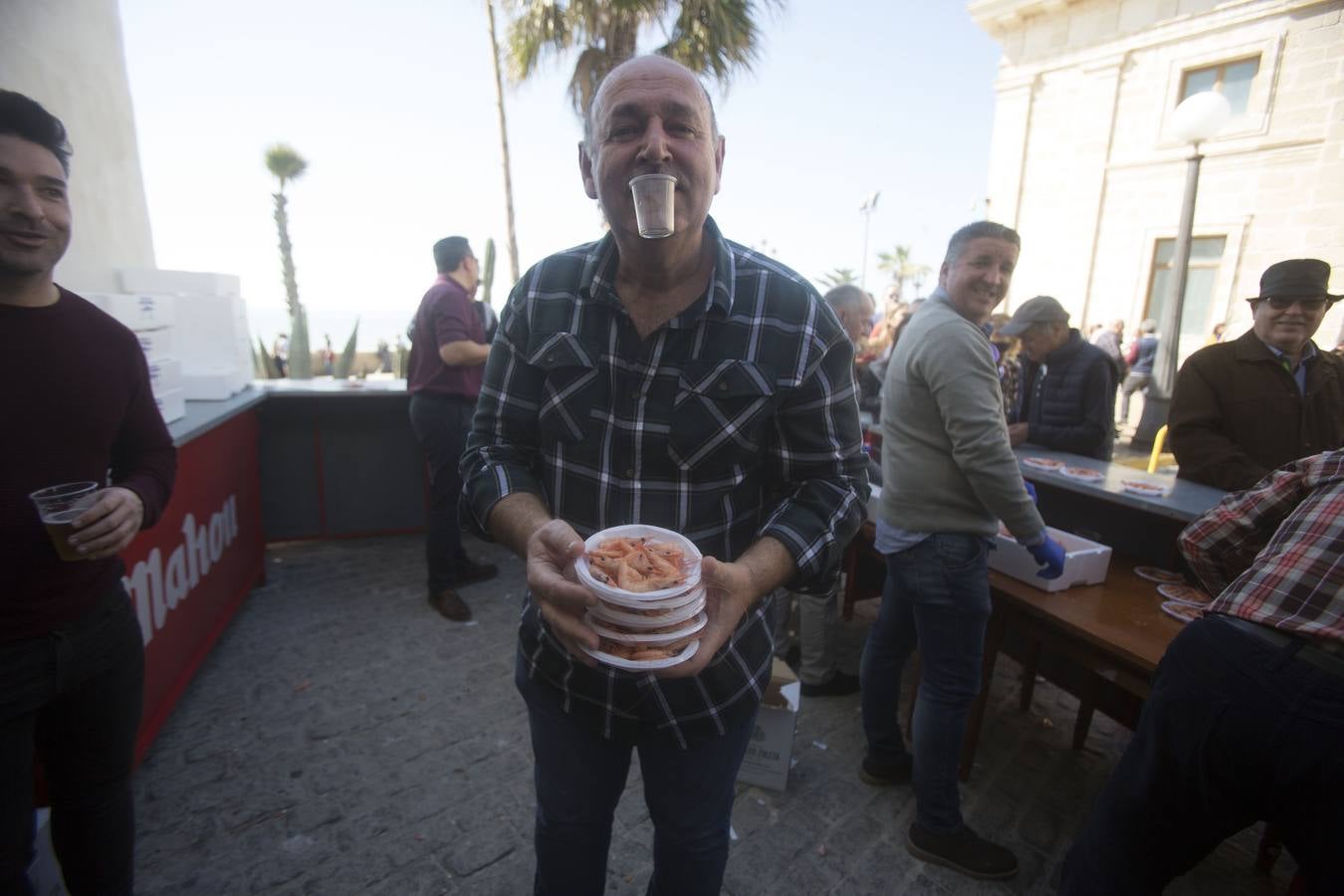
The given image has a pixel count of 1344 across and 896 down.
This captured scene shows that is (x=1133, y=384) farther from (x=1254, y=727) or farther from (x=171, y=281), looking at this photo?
(x=171, y=281)

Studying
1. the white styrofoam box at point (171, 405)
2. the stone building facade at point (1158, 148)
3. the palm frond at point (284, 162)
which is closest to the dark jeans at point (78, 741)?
the white styrofoam box at point (171, 405)

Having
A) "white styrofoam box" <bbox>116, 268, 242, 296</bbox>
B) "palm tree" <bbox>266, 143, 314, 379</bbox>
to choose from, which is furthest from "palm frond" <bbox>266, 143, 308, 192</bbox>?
"white styrofoam box" <bbox>116, 268, 242, 296</bbox>

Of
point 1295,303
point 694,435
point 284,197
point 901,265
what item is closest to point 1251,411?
point 1295,303

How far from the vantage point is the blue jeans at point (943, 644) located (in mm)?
2324

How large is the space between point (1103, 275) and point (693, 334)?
17.3 meters

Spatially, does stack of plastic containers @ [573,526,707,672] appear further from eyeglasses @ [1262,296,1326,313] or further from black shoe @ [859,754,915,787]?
eyeglasses @ [1262,296,1326,313]

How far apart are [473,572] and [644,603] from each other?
14.3 feet

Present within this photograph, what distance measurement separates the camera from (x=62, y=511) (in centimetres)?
151

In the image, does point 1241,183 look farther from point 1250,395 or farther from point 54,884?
point 54,884

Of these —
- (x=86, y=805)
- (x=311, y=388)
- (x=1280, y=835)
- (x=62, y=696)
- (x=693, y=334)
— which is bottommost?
(x=86, y=805)

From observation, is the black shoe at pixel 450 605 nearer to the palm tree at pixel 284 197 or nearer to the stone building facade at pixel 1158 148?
the stone building facade at pixel 1158 148

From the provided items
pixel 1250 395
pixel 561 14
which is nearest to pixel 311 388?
pixel 1250 395

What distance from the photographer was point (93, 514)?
59.5 inches

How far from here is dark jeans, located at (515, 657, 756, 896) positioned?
141 cm
